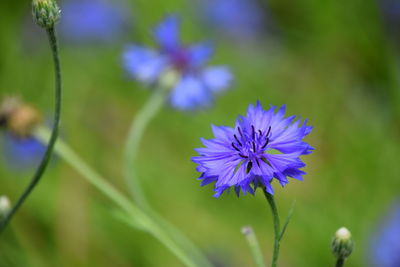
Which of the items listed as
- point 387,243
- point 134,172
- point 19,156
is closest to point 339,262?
point 134,172

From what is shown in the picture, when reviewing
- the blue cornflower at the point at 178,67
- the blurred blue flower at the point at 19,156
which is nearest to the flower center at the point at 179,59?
the blue cornflower at the point at 178,67

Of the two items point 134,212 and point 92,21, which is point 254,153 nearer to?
point 134,212

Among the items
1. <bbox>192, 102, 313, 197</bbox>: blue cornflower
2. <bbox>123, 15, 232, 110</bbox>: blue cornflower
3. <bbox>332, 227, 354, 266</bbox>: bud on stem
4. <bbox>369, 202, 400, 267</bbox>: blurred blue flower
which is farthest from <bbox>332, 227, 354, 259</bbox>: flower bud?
<bbox>369, 202, 400, 267</bbox>: blurred blue flower

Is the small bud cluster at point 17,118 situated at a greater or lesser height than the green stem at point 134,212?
greater

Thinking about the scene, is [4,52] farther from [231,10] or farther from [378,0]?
[378,0]

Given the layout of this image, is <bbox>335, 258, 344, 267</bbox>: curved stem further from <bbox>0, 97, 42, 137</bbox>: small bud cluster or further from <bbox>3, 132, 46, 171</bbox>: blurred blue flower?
<bbox>3, 132, 46, 171</bbox>: blurred blue flower

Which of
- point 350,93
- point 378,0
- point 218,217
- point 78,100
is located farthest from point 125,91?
point 378,0

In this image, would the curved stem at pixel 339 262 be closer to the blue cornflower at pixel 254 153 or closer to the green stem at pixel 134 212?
the blue cornflower at pixel 254 153
